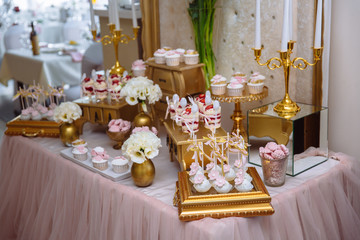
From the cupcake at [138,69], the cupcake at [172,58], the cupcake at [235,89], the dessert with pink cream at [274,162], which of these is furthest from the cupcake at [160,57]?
the dessert with pink cream at [274,162]

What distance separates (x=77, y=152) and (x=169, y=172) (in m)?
0.47

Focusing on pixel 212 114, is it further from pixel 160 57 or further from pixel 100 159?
pixel 160 57

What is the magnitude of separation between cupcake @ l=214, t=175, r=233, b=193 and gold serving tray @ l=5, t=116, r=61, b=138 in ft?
3.99

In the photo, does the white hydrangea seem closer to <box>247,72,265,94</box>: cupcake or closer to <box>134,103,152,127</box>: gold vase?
<box>134,103,152,127</box>: gold vase

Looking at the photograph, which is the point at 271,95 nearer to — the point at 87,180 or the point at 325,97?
the point at 325,97

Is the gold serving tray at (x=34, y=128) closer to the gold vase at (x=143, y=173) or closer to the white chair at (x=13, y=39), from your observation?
the gold vase at (x=143, y=173)

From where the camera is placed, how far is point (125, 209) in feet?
5.96

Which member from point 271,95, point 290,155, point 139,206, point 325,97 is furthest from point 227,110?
point 139,206

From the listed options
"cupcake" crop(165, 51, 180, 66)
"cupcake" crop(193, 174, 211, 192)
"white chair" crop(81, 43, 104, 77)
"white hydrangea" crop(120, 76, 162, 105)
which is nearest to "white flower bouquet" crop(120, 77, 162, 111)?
"white hydrangea" crop(120, 76, 162, 105)

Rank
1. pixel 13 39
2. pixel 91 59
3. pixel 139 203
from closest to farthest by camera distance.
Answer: pixel 139 203
pixel 91 59
pixel 13 39

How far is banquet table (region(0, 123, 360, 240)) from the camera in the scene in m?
1.63

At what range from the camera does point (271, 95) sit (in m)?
2.34

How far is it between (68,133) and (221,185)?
1050mm

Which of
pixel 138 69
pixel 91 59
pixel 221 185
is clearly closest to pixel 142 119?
pixel 138 69
